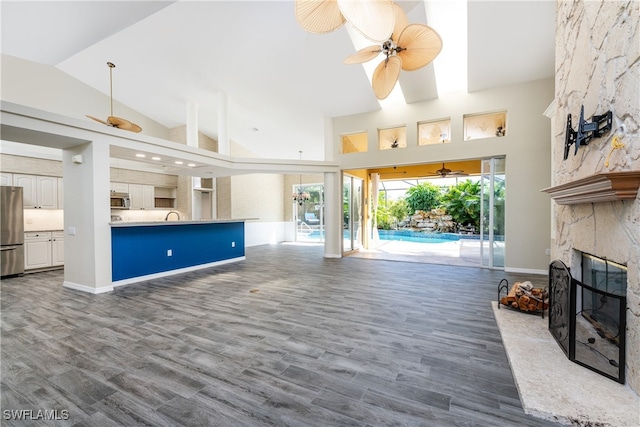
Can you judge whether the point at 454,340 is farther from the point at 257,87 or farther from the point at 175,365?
the point at 257,87

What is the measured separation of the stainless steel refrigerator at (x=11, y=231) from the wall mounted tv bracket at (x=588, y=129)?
904 cm

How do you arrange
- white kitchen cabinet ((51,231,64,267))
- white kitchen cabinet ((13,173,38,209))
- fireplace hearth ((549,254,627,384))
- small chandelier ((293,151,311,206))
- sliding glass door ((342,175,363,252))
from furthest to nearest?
small chandelier ((293,151,311,206)) < sliding glass door ((342,175,363,252)) < white kitchen cabinet ((51,231,64,267)) < white kitchen cabinet ((13,173,38,209)) < fireplace hearth ((549,254,627,384))

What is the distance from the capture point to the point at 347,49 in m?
5.10

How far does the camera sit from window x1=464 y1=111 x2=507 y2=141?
5.90 m

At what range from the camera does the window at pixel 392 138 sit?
6.97m

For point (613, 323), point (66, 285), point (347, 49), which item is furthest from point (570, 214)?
point (66, 285)

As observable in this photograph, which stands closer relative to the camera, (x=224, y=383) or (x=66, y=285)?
(x=224, y=383)

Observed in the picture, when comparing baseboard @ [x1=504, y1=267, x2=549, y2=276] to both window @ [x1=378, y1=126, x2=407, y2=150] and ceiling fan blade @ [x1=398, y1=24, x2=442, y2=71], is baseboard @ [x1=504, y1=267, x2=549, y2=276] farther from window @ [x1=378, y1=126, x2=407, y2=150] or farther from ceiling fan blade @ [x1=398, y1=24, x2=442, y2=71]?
ceiling fan blade @ [x1=398, y1=24, x2=442, y2=71]

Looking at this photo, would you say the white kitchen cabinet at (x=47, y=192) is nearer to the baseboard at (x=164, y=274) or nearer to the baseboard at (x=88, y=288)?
the baseboard at (x=88, y=288)

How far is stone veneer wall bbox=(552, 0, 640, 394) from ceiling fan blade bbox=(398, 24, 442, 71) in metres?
1.14

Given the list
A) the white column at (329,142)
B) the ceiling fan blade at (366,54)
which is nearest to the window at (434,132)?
the white column at (329,142)

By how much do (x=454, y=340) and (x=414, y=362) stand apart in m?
0.63

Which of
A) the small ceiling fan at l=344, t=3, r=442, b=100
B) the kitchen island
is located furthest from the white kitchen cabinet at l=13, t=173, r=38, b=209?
the small ceiling fan at l=344, t=3, r=442, b=100

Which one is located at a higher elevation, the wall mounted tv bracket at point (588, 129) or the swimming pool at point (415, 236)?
the wall mounted tv bracket at point (588, 129)
